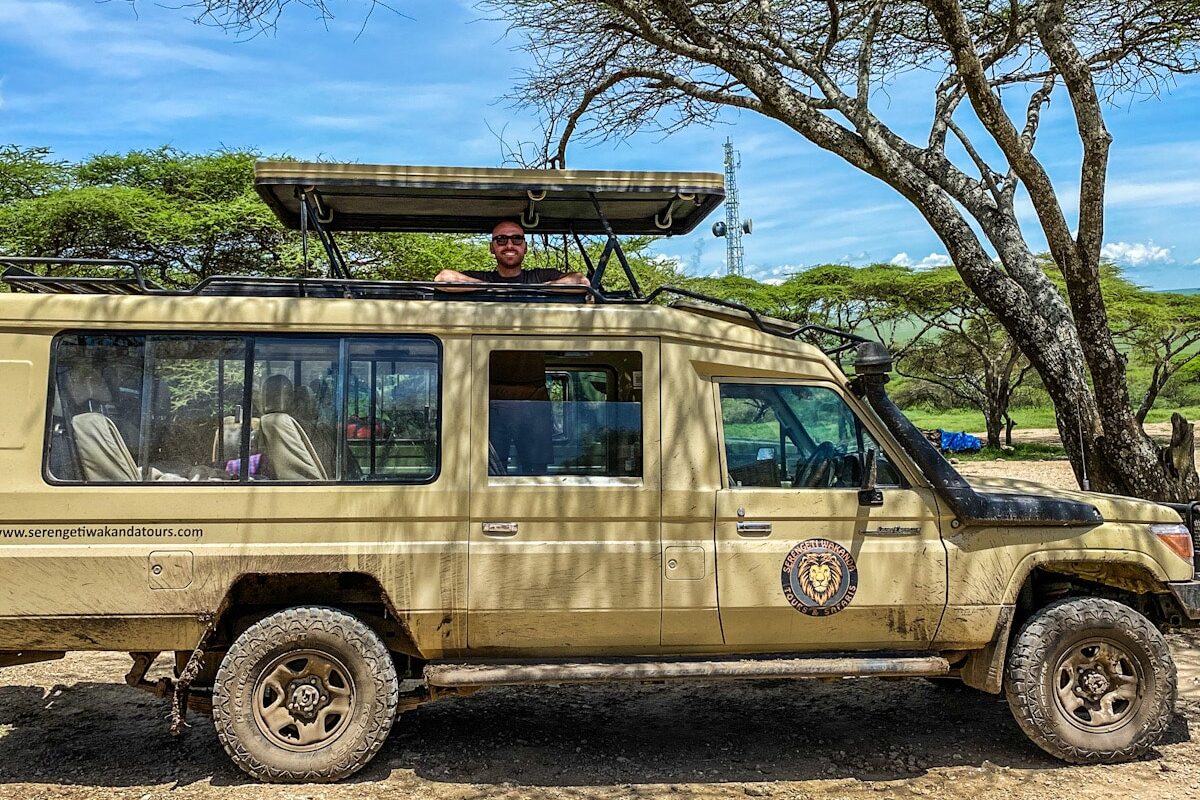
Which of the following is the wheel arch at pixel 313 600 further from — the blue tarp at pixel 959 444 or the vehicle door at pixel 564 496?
the blue tarp at pixel 959 444

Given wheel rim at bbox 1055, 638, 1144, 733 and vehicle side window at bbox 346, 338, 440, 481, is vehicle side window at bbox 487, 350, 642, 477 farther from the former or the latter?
wheel rim at bbox 1055, 638, 1144, 733

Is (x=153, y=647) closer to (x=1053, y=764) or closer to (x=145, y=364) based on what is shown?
(x=145, y=364)

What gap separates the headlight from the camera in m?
4.92

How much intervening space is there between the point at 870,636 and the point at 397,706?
7.10 feet

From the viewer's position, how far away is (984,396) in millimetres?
31219

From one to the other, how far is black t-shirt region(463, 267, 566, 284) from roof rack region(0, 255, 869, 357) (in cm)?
57

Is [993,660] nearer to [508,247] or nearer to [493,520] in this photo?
[493,520]

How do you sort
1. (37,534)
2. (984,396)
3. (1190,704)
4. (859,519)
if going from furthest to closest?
(984,396) → (1190,704) → (859,519) → (37,534)

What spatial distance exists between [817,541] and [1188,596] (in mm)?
1787

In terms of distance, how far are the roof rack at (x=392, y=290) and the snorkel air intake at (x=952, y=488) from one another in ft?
0.62

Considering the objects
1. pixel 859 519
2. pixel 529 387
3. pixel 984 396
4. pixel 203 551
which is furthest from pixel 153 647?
pixel 984 396

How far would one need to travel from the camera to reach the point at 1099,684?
15.9 feet

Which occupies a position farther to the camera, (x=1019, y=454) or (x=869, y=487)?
(x=1019, y=454)

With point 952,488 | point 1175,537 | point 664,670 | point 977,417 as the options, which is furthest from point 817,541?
point 977,417
